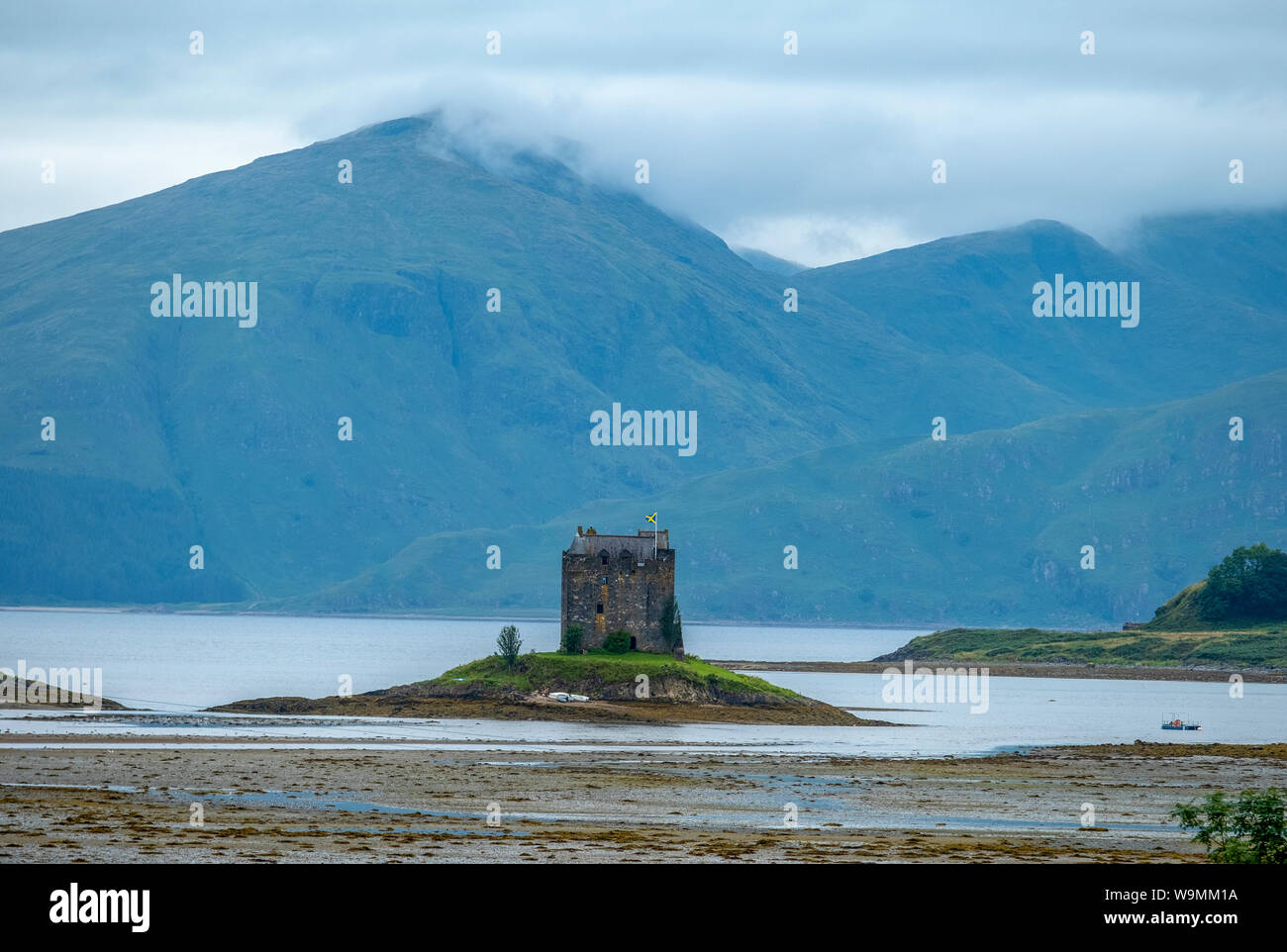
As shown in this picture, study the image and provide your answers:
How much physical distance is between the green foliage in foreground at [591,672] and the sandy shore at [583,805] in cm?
3150

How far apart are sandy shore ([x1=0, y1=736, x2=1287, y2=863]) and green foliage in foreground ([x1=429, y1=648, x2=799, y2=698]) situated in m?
31.5

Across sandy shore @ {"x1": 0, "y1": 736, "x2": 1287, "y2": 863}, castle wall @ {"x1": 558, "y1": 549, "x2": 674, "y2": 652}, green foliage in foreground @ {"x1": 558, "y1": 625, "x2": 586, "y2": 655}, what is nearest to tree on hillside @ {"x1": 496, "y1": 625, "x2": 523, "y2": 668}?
green foliage in foreground @ {"x1": 558, "y1": 625, "x2": 586, "y2": 655}

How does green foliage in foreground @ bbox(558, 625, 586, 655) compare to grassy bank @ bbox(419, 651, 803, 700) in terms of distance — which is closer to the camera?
grassy bank @ bbox(419, 651, 803, 700)

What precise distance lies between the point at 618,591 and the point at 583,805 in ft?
203

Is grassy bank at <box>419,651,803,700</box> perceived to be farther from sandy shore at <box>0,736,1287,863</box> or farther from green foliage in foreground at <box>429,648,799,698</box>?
sandy shore at <box>0,736,1287,863</box>

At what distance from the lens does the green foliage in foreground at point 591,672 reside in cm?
11431

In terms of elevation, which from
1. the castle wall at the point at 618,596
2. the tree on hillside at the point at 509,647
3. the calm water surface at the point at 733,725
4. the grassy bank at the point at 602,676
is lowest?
the calm water surface at the point at 733,725

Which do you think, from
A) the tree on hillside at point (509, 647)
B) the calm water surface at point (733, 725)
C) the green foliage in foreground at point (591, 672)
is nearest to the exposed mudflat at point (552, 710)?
the green foliage in foreground at point (591, 672)

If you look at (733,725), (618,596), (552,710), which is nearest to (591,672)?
(552,710)

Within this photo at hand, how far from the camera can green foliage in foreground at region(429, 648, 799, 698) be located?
114 metres

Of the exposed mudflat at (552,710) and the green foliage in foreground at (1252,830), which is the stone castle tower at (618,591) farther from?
the green foliage in foreground at (1252,830)
